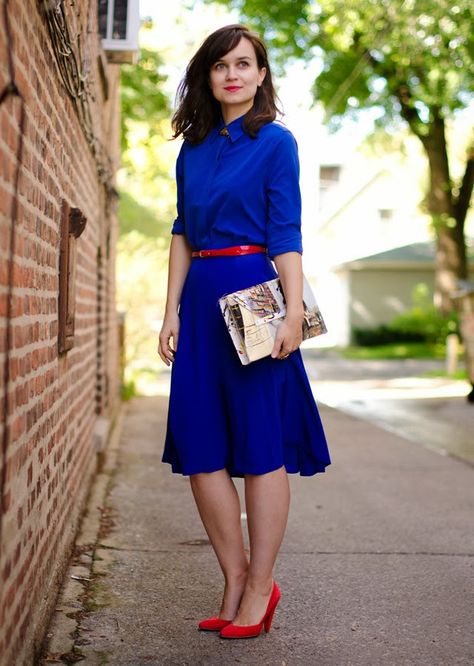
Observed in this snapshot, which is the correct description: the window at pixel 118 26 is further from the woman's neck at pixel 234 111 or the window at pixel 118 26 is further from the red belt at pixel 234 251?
the red belt at pixel 234 251

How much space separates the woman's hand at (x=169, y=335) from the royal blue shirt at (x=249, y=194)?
27 cm

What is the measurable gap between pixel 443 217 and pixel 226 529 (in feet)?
63.4

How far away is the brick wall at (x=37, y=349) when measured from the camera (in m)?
2.38

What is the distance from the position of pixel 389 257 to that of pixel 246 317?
103 ft

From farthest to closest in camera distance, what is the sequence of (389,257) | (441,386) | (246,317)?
1. (389,257)
2. (441,386)
3. (246,317)

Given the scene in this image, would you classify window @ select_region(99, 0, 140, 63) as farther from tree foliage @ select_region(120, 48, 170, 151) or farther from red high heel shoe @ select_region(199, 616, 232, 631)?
tree foliage @ select_region(120, 48, 170, 151)

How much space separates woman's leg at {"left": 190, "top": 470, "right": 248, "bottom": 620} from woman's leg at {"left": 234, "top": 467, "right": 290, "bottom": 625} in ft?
0.16

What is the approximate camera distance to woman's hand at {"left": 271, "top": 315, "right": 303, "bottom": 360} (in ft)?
10.4

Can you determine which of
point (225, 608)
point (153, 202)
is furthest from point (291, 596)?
point (153, 202)

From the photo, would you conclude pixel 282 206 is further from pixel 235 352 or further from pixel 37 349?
pixel 37 349

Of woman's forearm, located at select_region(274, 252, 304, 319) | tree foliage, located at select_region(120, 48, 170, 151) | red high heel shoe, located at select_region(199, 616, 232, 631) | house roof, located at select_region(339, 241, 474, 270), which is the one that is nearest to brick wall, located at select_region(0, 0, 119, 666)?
red high heel shoe, located at select_region(199, 616, 232, 631)

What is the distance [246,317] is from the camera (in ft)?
10.2

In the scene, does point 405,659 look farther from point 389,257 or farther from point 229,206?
point 389,257

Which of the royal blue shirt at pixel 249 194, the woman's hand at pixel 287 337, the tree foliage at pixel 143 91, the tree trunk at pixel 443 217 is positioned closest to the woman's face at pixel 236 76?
the royal blue shirt at pixel 249 194
